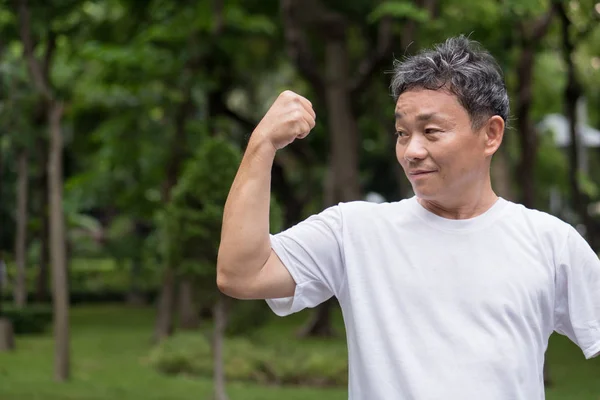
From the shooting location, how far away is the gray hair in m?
2.74

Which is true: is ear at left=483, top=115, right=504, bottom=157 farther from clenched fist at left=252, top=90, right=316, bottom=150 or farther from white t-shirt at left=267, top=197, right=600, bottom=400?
clenched fist at left=252, top=90, right=316, bottom=150

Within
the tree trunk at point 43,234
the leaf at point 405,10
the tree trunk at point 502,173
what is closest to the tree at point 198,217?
the leaf at point 405,10

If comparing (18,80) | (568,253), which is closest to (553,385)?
(568,253)

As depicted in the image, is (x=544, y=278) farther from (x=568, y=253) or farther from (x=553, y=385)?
(x=553, y=385)

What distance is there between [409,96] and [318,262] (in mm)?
453

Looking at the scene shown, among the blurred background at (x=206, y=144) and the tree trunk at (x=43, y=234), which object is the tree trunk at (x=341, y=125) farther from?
the tree trunk at (x=43, y=234)

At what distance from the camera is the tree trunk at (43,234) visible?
3069 cm

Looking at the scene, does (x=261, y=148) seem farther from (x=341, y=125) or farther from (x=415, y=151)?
(x=341, y=125)

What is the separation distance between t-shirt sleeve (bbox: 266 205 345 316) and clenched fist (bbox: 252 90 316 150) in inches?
9.3

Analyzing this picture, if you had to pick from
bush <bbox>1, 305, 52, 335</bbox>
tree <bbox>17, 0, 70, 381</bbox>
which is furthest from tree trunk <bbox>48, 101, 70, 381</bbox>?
bush <bbox>1, 305, 52, 335</bbox>

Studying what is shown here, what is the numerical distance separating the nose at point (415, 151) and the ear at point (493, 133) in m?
0.21

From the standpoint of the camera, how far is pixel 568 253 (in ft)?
9.09

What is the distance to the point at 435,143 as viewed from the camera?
2707 mm

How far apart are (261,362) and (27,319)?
11.0 metres
